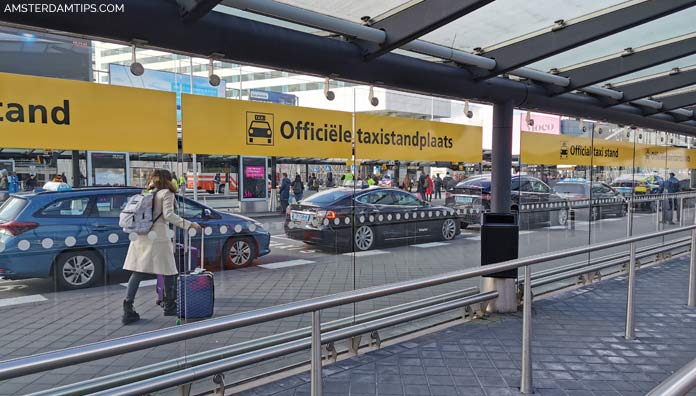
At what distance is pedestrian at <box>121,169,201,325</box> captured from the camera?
387cm

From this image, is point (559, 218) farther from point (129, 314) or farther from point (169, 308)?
point (129, 314)

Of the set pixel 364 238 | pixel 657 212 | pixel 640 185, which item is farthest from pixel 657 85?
pixel 364 238

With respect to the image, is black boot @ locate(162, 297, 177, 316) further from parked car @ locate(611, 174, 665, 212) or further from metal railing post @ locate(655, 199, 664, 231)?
metal railing post @ locate(655, 199, 664, 231)

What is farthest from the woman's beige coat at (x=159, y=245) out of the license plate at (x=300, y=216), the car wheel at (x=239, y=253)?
the license plate at (x=300, y=216)

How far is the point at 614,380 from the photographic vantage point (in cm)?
381

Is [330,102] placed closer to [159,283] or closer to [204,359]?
[159,283]

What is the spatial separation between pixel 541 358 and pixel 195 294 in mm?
3069

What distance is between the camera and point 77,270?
371cm

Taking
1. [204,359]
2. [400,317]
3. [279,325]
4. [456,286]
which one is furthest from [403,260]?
[204,359]

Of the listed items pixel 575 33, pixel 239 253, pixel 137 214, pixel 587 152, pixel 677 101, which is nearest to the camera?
pixel 137 214

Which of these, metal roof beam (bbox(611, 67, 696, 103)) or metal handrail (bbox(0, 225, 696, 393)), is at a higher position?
metal roof beam (bbox(611, 67, 696, 103))

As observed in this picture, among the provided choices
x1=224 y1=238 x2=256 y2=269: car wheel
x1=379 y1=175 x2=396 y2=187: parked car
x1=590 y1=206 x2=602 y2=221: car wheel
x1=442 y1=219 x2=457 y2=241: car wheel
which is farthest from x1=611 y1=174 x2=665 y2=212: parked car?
x1=224 y1=238 x2=256 y2=269: car wheel

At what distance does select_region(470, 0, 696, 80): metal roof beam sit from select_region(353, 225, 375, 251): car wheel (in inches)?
90.5

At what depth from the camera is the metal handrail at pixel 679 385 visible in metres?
1.56
